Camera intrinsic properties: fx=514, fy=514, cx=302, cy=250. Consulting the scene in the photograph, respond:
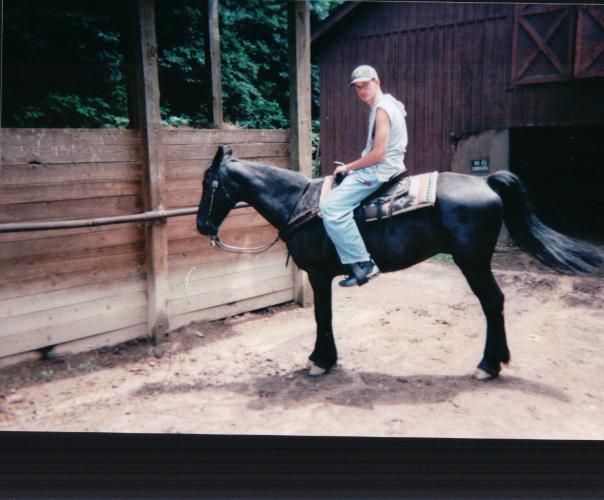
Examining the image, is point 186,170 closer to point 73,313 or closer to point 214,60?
point 214,60

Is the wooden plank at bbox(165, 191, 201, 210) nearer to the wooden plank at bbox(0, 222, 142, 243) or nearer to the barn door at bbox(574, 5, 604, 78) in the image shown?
the wooden plank at bbox(0, 222, 142, 243)

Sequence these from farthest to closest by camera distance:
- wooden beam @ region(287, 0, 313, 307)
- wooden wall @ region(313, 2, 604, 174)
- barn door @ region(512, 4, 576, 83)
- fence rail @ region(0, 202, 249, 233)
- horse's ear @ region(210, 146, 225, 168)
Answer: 1. wooden wall @ region(313, 2, 604, 174)
2. barn door @ region(512, 4, 576, 83)
3. wooden beam @ region(287, 0, 313, 307)
4. horse's ear @ region(210, 146, 225, 168)
5. fence rail @ region(0, 202, 249, 233)

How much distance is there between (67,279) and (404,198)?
7.84 ft

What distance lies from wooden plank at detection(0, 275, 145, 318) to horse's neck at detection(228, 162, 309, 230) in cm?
116

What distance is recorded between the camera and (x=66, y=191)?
11.7 feet

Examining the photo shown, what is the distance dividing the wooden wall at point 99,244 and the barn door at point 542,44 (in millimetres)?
3081

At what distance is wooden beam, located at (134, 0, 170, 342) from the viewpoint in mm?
3807

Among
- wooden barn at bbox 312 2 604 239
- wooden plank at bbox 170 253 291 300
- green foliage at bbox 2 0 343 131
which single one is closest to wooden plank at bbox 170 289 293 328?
wooden plank at bbox 170 253 291 300

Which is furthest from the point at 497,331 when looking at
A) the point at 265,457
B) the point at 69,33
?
the point at 69,33

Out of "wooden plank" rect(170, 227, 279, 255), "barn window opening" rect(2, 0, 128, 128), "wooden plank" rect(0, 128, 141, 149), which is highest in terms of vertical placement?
"barn window opening" rect(2, 0, 128, 128)

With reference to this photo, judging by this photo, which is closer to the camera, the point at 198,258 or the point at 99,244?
the point at 99,244

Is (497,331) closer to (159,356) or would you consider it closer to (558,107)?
(159,356)

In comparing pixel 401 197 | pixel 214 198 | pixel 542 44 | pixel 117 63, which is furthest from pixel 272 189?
pixel 542 44

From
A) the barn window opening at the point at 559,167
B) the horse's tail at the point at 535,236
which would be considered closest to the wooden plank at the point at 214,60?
the horse's tail at the point at 535,236
